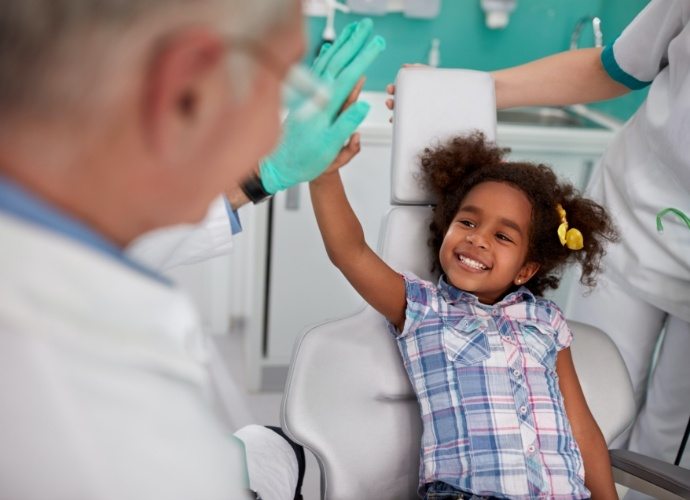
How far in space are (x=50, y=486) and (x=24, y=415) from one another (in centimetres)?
5

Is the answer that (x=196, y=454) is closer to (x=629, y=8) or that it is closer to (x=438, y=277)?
(x=438, y=277)

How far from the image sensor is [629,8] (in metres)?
2.52

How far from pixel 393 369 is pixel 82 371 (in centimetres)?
90

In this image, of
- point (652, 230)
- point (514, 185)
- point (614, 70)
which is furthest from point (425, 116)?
point (652, 230)

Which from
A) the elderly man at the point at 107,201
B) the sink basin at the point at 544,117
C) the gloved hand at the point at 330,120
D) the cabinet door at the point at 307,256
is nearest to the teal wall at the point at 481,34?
the sink basin at the point at 544,117

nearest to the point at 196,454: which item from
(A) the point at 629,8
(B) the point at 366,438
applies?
(B) the point at 366,438

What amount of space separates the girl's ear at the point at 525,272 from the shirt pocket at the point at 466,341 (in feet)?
0.46

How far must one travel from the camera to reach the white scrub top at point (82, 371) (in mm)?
477

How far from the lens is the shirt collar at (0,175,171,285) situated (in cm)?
48

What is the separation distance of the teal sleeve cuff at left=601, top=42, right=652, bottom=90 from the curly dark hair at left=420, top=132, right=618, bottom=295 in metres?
0.25

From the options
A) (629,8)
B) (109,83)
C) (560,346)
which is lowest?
(560,346)

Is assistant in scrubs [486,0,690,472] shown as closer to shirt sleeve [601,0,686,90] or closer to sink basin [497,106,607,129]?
shirt sleeve [601,0,686,90]

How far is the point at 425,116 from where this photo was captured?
1426mm

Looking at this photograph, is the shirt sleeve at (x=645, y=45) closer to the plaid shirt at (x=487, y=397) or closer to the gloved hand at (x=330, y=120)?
the plaid shirt at (x=487, y=397)
